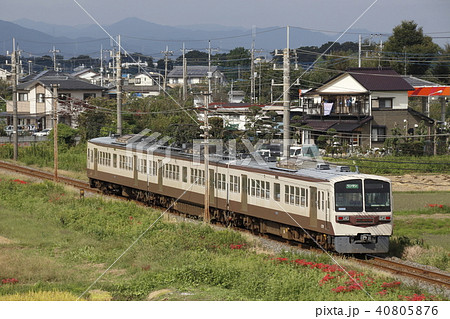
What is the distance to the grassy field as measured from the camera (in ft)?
45.5

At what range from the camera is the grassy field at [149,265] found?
45.5 feet

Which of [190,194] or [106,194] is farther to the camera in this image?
[106,194]

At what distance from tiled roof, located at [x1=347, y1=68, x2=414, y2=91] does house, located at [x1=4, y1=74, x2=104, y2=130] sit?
83.9 feet

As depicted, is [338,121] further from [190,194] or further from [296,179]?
[296,179]

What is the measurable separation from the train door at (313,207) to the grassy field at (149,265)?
5.98 ft

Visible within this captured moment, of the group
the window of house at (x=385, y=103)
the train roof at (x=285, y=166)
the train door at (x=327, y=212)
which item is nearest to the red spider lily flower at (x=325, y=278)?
the train door at (x=327, y=212)

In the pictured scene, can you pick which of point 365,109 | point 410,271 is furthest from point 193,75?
point 410,271

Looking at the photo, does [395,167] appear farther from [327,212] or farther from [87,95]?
[87,95]

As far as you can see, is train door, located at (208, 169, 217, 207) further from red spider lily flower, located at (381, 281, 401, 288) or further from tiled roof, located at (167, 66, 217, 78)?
tiled roof, located at (167, 66, 217, 78)

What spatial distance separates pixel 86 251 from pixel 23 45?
184 meters

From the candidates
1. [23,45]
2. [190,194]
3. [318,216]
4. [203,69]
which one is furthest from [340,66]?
[23,45]

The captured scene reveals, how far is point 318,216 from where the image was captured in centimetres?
1916

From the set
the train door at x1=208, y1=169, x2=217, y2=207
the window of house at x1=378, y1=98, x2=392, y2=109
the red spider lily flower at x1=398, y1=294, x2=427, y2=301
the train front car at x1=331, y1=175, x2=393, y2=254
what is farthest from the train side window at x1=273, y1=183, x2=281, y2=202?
the window of house at x1=378, y1=98, x2=392, y2=109

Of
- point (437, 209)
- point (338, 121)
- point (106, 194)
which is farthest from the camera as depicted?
point (338, 121)
